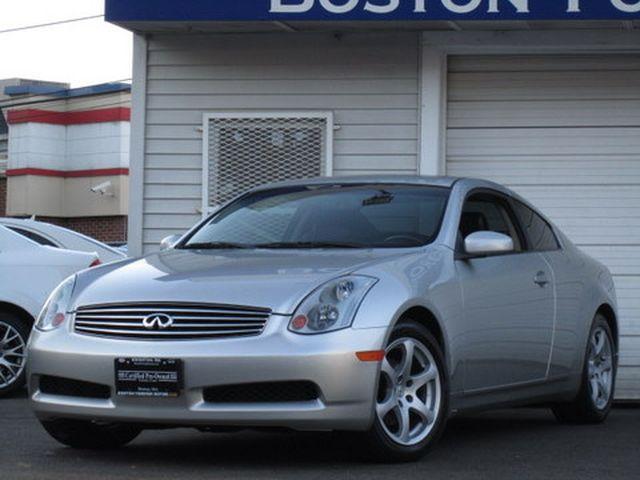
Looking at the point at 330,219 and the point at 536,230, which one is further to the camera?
the point at 536,230

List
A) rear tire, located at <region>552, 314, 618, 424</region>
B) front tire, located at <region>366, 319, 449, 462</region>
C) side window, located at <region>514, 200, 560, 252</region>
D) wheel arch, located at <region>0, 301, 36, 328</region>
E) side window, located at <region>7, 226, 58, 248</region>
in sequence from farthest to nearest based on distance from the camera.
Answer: side window, located at <region>7, 226, 58, 248</region> → wheel arch, located at <region>0, 301, 36, 328</region> → rear tire, located at <region>552, 314, 618, 424</region> → side window, located at <region>514, 200, 560, 252</region> → front tire, located at <region>366, 319, 449, 462</region>

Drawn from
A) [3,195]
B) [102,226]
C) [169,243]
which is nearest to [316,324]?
[169,243]

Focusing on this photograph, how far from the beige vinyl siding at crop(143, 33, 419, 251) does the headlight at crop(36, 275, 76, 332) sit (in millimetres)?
5411

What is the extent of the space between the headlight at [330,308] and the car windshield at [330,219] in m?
0.91

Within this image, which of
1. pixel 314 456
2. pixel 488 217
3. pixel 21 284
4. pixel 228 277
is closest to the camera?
pixel 228 277

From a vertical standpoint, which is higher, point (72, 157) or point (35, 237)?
point (72, 157)

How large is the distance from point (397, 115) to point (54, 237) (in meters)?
3.20

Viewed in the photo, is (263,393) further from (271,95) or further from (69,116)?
(69,116)

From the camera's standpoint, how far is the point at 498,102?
1316 centimetres

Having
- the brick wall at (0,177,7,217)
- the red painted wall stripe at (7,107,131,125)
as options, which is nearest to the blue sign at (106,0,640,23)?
the red painted wall stripe at (7,107,131,125)

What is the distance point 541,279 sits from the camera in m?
9.09

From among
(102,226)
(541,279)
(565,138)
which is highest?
(565,138)

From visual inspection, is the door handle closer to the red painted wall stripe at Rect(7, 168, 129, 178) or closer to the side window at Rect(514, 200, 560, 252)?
the side window at Rect(514, 200, 560, 252)

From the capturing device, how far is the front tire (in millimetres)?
7293
